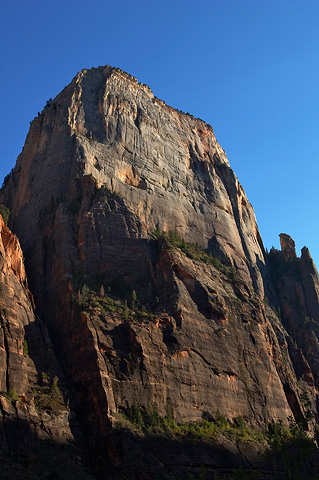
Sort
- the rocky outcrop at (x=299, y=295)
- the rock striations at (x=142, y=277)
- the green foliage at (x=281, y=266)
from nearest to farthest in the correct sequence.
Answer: the rock striations at (x=142, y=277)
the rocky outcrop at (x=299, y=295)
the green foliage at (x=281, y=266)

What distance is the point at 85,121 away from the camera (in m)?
106

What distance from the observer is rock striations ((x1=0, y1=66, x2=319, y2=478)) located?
236 feet

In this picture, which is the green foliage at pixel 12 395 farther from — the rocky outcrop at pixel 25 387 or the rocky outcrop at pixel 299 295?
the rocky outcrop at pixel 299 295

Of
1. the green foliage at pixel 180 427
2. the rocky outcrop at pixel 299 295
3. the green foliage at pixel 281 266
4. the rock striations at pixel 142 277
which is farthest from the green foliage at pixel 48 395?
the green foliage at pixel 281 266

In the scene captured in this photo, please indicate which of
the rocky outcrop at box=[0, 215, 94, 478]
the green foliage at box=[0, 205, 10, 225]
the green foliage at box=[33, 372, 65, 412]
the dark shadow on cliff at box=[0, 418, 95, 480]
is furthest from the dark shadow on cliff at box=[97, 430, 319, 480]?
the green foliage at box=[0, 205, 10, 225]

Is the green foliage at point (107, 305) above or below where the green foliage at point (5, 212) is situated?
below

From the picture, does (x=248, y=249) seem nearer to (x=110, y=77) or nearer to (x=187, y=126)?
(x=187, y=126)

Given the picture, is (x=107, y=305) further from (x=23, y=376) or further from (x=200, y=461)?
(x=200, y=461)

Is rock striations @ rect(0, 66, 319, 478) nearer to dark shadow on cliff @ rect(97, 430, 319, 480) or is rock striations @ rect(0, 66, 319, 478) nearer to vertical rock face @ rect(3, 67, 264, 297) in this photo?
vertical rock face @ rect(3, 67, 264, 297)

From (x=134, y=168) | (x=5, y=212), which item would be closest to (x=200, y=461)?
(x=5, y=212)

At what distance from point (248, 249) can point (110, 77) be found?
39497mm

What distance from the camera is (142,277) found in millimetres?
85750

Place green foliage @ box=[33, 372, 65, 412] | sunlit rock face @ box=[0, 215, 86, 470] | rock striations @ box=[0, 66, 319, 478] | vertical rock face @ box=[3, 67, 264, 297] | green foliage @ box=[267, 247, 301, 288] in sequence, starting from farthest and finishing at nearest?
green foliage @ box=[267, 247, 301, 288] → vertical rock face @ box=[3, 67, 264, 297] → rock striations @ box=[0, 66, 319, 478] → green foliage @ box=[33, 372, 65, 412] → sunlit rock face @ box=[0, 215, 86, 470]

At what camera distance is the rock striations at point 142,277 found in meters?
71.8
